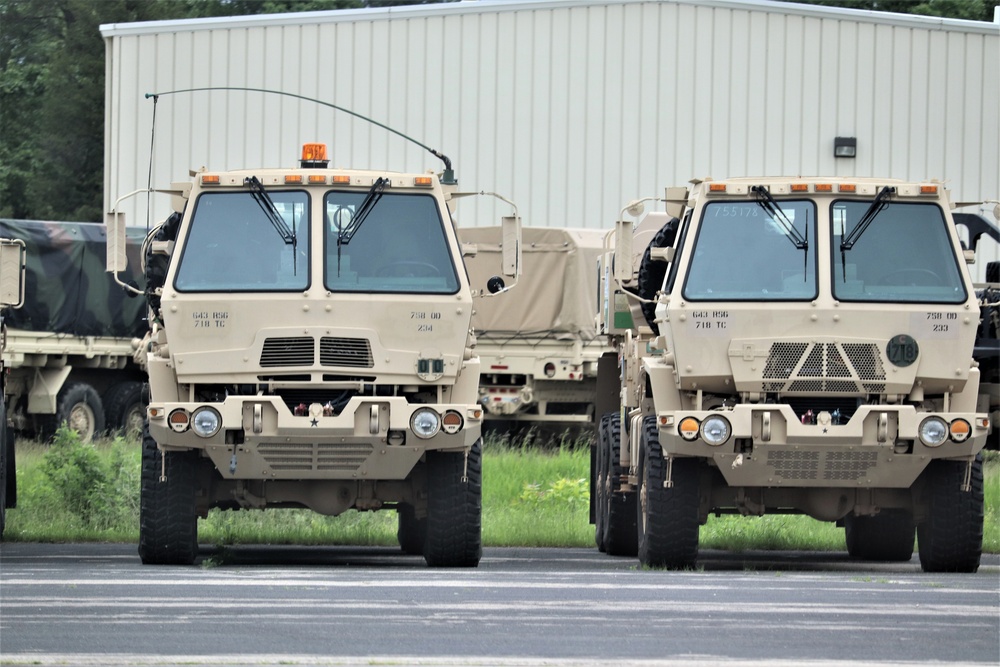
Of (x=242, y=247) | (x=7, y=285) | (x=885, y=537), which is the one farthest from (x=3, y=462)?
(x=885, y=537)

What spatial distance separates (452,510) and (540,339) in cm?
1282

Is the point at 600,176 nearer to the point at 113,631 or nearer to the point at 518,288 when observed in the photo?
the point at 518,288

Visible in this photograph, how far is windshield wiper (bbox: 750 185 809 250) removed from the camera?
12242mm

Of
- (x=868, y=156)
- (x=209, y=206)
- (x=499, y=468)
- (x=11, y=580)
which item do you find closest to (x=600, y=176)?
(x=868, y=156)

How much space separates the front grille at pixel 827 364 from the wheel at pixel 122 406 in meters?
16.8

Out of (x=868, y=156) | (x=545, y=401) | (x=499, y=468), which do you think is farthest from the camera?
(x=868, y=156)

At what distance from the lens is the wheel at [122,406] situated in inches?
1075

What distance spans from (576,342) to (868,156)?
7479 millimetres

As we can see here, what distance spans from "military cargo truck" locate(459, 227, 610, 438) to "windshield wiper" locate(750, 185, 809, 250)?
12.6m

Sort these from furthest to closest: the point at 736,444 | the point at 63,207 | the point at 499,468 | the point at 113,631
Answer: the point at 63,207 → the point at 499,468 → the point at 736,444 → the point at 113,631

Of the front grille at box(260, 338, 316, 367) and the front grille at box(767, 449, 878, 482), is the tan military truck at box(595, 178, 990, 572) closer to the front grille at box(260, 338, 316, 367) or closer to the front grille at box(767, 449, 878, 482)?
the front grille at box(767, 449, 878, 482)

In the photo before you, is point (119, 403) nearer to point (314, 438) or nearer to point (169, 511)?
point (169, 511)

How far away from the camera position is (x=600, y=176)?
29891 mm

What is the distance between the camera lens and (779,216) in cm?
1232
